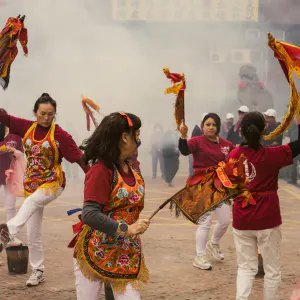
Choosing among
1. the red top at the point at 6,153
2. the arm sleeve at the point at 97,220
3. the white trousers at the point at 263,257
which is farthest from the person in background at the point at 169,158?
the arm sleeve at the point at 97,220

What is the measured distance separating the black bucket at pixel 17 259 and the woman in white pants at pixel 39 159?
16.2 inches

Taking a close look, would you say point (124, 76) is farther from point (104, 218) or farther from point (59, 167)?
point (104, 218)

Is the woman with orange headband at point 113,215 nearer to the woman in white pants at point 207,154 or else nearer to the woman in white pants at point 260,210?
the woman in white pants at point 260,210

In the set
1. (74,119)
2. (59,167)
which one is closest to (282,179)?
(74,119)

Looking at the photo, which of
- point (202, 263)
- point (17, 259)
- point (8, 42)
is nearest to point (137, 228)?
point (8, 42)

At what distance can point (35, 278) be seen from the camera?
6426 mm

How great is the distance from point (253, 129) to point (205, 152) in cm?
203

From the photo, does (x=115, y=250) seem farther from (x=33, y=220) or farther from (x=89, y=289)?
(x=33, y=220)

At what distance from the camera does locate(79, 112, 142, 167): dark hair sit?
12.5 ft

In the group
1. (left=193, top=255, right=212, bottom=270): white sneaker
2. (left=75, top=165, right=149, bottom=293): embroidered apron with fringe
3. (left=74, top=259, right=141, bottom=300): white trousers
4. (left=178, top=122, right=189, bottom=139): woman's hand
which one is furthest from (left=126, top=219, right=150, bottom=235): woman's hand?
(left=193, top=255, right=212, bottom=270): white sneaker

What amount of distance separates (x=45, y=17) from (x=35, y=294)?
1877 cm

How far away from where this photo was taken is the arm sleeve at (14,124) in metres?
6.27

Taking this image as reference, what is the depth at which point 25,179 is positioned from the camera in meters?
6.37

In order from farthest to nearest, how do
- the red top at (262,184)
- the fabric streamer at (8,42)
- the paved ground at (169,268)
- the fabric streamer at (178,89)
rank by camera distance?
the fabric streamer at (178,89) < the paved ground at (169,268) < the fabric streamer at (8,42) < the red top at (262,184)
